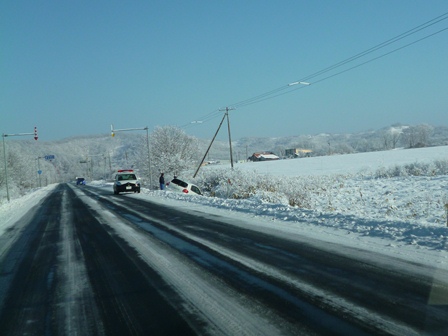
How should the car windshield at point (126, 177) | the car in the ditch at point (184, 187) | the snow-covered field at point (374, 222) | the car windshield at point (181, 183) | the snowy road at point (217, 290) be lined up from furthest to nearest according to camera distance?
the car windshield at point (126, 177) → the car windshield at point (181, 183) → the car in the ditch at point (184, 187) → the snow-covered field at point (374, 222) → the snowy road at point (217, 290)

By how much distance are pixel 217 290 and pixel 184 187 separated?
25015 mm

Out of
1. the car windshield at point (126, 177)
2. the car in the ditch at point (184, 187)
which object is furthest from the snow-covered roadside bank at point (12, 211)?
the car in the ditch at point (184, 187)

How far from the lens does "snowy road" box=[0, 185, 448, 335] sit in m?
4.09

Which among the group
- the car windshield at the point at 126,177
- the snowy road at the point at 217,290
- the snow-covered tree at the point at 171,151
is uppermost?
the snow-covered tree at the point at 171,151

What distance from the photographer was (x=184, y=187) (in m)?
30.1

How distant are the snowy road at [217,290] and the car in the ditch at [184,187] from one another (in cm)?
2054

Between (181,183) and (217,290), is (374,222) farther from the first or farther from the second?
(181,183)

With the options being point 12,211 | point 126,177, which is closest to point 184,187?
point 126,177

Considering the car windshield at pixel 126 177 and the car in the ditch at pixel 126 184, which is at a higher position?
the car windshield at pixel 126 177

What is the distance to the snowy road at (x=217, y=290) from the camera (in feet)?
13.4

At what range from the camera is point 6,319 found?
15.3 feet

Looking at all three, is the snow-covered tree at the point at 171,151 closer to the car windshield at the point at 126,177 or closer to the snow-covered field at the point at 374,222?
the car windshield at the point at 126,177

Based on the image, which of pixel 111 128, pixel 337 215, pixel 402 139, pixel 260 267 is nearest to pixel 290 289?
pixel 260 267

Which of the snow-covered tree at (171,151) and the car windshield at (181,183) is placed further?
the snow-covered tree at (171,151)
